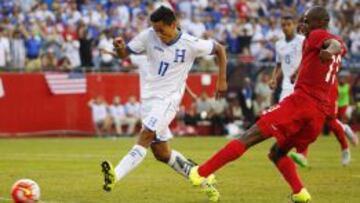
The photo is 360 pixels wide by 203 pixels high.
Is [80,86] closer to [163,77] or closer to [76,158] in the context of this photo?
[76,158]

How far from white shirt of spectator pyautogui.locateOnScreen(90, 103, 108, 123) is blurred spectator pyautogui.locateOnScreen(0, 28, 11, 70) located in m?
3.55

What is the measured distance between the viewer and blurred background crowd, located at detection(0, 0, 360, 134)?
102 feet

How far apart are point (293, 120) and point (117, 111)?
2239cm

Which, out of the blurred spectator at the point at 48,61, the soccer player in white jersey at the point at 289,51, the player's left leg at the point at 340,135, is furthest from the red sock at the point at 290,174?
the blurred spectator at the point at 48,61

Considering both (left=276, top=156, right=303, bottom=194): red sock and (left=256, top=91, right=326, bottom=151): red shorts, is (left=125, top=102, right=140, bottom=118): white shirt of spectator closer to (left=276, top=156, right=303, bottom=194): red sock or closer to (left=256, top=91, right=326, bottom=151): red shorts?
(left=276, top=156, right=303, bottom=194): red sock

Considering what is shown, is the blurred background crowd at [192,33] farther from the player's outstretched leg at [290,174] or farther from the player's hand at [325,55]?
the player's hand at [325,55]

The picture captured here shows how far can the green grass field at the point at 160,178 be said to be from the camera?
39.9 feet

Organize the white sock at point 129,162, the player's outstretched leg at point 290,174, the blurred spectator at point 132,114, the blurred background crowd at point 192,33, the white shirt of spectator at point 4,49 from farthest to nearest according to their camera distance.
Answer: the blurred spectator at point 132,114 < the blurred background crowd at point 192,33 < the white shirt of spectator at point 4,49 < the white sock at point 129,162 < the player's outstretched leg at point 290,174

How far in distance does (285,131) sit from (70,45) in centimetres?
2166

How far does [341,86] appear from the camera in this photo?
2900cm

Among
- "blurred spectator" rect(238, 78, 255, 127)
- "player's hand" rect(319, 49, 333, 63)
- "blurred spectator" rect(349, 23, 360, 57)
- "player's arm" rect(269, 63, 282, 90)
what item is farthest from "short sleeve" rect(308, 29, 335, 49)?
"blurred spectator" rect(349, 23, 360, 57)

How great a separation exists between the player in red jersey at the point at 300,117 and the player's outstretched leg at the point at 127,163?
111 cm

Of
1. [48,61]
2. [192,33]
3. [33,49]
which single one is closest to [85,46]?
[48,61]

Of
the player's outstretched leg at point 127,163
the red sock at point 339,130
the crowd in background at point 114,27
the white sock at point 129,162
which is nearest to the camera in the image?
the player's outstretched leg at point 127,163
